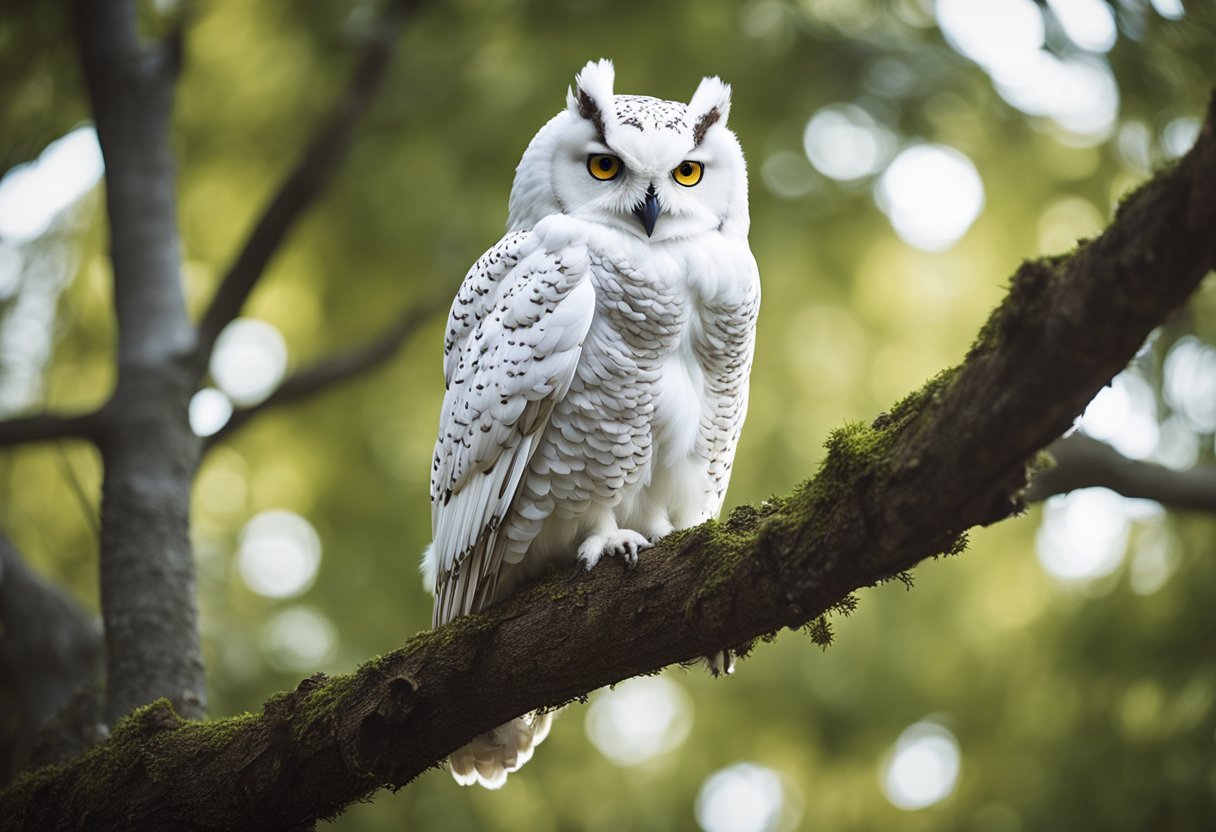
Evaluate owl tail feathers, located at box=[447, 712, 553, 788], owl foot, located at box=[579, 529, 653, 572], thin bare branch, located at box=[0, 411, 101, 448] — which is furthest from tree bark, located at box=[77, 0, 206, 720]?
owl foot, located at box=[579, 529, 653, 572]

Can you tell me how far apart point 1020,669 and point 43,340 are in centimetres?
658

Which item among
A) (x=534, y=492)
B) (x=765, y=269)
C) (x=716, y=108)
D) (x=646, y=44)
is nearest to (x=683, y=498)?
(x=534, y=492)

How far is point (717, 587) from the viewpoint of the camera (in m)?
2.69

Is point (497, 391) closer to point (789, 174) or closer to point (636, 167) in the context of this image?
point (636, 167)

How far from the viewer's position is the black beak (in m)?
3.43

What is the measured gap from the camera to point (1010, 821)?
269 inches

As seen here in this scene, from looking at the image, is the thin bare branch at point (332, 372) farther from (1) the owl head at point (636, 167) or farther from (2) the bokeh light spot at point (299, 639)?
(1) the owl head at point (636, 167)

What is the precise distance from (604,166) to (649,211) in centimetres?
26

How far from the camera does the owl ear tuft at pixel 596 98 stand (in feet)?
11.7

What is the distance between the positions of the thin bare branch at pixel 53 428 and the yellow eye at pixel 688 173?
9.87ft

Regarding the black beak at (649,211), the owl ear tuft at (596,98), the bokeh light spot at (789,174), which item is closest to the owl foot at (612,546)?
the black beak at (649,211)

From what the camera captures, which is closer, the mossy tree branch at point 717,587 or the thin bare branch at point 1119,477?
the mossy tree branch at point 717,587

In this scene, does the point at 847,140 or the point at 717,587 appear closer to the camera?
the point at 717,587

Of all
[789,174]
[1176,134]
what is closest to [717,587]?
[1176,134]
